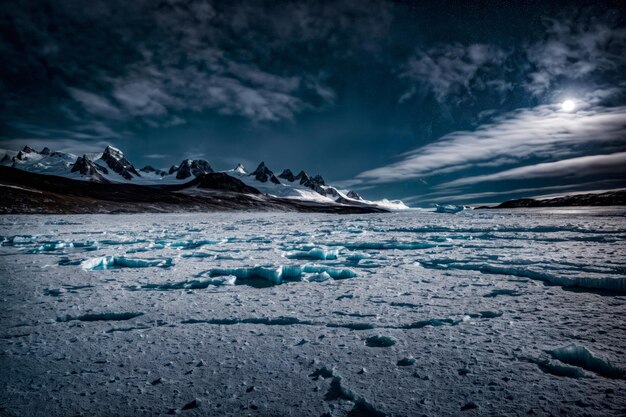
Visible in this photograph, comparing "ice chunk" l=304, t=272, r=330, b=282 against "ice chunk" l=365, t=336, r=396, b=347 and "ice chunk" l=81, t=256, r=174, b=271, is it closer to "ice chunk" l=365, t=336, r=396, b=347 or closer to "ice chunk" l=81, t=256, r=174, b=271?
"ice chunk" l=365, t=336, r=396, b=347

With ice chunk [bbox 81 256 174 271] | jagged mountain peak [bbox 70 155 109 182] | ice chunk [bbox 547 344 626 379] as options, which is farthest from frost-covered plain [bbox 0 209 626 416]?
jagged mountain peak [bbox 70 155 109 182]

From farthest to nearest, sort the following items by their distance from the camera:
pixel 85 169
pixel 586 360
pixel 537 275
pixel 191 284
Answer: pixel 85 169 → pixel 537 275 → pixel 191 284 → pixel 586 360

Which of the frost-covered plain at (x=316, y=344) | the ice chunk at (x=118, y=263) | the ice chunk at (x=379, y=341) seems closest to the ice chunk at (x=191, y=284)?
the frost-covered plain at (x=316, y=344)

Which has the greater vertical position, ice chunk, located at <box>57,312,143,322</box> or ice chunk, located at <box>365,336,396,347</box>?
ice chunk, located at <box>57,312,143,322</box>

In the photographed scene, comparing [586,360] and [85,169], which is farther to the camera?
[85,169]

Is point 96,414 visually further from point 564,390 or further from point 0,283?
point 0,283

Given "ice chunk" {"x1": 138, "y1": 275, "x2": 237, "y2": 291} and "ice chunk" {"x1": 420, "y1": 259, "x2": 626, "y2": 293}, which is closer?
"ice chunk" {"x1": 420, "y1": 259, "x2": 626, "y2": 293}

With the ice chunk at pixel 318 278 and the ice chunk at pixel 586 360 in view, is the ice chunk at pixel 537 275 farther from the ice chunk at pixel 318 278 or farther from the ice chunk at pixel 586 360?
the ice chunk at pixel 586 360

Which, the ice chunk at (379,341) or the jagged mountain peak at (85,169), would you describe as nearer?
the ice chunk at (379,341)

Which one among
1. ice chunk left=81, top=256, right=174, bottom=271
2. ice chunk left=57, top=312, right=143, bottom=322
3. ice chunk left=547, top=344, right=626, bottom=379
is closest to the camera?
ice chunk left=547, top=344, right=626, bottom=379

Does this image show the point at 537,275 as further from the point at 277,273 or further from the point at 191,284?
the point at 191,284

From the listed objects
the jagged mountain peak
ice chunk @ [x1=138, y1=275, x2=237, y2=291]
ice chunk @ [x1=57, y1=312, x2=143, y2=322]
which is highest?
the jagged mountain peak

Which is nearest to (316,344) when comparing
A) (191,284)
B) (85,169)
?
(191,284)

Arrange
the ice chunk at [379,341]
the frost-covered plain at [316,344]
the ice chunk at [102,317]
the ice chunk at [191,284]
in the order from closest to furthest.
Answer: the frost-covered plain at [316,344] → the ice chunk at [379,341] → the ice chunk at [102,317] → the ice chunk at [191,284]
